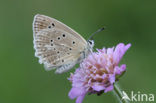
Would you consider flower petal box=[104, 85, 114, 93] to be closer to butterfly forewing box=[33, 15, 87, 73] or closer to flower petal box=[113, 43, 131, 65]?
flower petal box=[113, 43, 131, 65]

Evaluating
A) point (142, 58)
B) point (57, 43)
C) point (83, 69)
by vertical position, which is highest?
point (57, 43)

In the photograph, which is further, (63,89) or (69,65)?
(63,89)

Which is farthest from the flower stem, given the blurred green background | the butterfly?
the blurred green background

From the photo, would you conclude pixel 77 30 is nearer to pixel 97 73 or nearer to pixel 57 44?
pixel 57 44

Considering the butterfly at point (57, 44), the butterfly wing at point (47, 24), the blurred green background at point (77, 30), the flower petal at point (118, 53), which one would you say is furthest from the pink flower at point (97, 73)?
the blurred green background at point (77, 30)

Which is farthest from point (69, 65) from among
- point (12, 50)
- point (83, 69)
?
point (12, 50)

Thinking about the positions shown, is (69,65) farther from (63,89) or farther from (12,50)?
(12,50)
